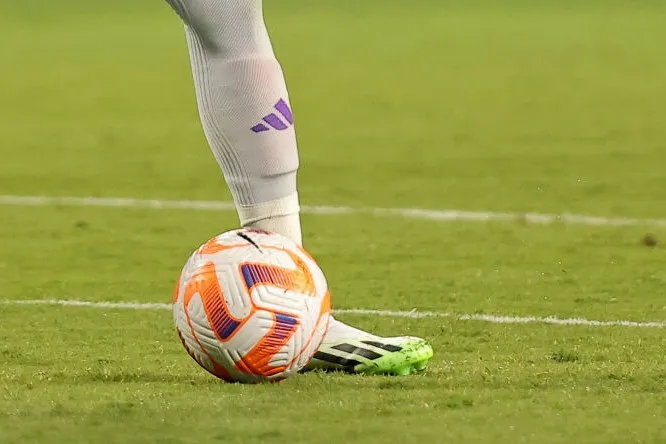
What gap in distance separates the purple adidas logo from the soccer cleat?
51 cm

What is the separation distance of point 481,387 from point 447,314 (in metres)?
1.23

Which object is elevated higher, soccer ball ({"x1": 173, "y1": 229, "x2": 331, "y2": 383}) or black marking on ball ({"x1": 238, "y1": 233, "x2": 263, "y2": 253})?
black marking on ball ({"x1": 238, "y1": 233, "x2": 263, "y2": 253})

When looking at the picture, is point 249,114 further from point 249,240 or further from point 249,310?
point 249,310

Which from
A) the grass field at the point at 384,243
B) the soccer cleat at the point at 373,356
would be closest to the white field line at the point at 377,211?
the grass field at the point at 384,243

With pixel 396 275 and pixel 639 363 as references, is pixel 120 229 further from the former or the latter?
pixel 639 363

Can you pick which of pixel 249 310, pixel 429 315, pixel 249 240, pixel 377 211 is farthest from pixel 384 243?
pixel 249 310

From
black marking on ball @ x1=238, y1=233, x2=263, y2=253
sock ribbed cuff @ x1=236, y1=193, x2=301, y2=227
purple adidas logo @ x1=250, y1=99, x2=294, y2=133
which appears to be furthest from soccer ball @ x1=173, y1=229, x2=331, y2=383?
purple adidas logo @ x1=250, y1=99, x2=294, y2=133

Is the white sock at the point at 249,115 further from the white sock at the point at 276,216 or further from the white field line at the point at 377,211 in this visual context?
the white field line at the point at 377,211

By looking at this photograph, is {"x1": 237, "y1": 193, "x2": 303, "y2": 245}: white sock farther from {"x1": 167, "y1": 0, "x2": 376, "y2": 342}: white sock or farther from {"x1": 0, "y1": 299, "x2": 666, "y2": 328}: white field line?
{"x1": 0, "y1": 299, "x2": 666, "y2": 328}: white field line

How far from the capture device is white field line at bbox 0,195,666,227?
21.8 feet

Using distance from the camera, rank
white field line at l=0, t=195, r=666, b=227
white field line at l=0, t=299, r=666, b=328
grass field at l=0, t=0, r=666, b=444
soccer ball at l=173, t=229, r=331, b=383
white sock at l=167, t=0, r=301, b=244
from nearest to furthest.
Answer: grass field at l=0, t=0, r=666, b=444, soccer ball at l=173, t=229, r=331, b=383, white sock at l=167, t=0, r=301, b=244, white field line at l=0, t=299, r=666, b=328, white field line at l=0, t=195, r=666, b=227

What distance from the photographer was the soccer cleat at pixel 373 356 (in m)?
3.66

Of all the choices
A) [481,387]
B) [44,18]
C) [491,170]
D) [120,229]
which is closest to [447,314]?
[481,387]

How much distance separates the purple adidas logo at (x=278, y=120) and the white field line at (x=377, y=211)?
3006mm
